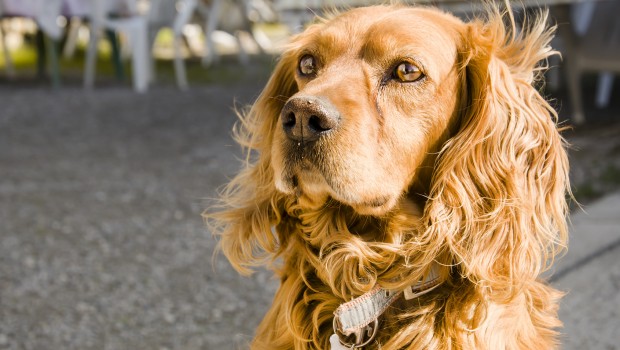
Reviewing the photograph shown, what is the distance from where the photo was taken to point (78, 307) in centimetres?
409

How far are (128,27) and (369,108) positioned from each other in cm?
844

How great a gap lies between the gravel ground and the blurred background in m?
0.01

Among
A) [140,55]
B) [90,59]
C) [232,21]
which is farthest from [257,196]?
[232,21]

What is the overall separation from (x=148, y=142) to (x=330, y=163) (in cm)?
589

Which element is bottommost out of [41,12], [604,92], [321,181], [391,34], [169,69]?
[169,69]

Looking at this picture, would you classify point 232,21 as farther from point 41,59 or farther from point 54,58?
point 54,58

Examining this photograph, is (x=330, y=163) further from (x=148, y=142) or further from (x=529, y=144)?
(x=148, y=142)

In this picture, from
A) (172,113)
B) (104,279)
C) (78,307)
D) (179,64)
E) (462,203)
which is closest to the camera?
(462,203)

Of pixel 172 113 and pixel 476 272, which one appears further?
pixel 172 113

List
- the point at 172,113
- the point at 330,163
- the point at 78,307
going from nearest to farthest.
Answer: the point at 330,163 → the point at 78,307 → the point at 172,113

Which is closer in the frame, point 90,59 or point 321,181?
point 321,181

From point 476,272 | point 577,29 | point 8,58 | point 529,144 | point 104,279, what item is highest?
point 529,144

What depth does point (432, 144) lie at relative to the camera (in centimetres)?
247

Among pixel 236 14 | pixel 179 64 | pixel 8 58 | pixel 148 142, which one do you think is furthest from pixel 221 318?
pixel 236 14
